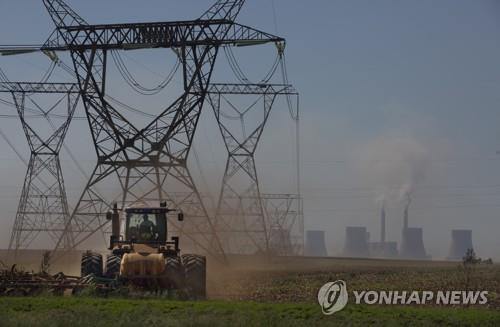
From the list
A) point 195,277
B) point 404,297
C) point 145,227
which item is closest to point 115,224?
point 145,227

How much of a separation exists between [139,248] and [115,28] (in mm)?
22934

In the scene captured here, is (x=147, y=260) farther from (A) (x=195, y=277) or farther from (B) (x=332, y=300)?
(B) (x=332, y=300)

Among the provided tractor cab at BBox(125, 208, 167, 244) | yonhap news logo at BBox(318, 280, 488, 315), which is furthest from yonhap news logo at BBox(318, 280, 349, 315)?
tractor cab at BBox(125, 208, 167, 244)

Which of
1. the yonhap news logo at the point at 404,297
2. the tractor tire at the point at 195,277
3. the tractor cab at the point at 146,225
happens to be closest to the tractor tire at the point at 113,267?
the tractor cab at the point at 146,225

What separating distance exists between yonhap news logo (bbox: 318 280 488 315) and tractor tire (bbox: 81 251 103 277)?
8.53 meters

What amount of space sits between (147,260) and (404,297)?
9444 mm

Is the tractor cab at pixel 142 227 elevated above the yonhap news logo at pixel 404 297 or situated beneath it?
elevated above

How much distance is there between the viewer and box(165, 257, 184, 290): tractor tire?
28781mm

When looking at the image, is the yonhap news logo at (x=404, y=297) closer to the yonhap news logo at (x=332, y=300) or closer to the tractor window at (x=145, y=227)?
the yonhap news logo at (x=332, y=300)

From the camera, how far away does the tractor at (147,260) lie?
28500 mm

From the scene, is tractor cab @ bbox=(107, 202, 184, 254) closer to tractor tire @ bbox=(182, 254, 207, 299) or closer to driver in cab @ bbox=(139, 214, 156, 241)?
driver in cab @ bbox=(139, 214, 156, 241)

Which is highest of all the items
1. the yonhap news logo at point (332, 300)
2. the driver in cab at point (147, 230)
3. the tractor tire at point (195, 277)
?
the driver in cab at point (147, 230)

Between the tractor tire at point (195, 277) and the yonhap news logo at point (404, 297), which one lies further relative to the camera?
the tractor tire at point (195, 277)

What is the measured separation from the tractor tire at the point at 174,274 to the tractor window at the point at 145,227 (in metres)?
2.95
